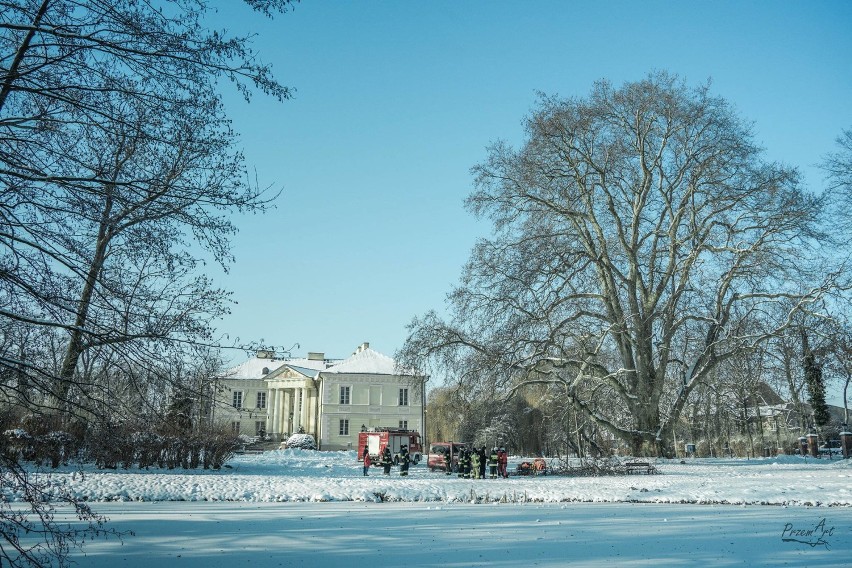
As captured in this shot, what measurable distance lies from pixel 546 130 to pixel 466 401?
1332 cm

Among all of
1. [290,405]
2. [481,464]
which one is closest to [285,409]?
[290,405]

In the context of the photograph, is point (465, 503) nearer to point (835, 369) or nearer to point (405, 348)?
point (405, 348)

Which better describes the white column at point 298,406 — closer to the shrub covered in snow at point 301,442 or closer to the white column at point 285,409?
the white column at point 285,409

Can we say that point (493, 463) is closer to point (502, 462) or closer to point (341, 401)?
point (502, 462)

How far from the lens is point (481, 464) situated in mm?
26703

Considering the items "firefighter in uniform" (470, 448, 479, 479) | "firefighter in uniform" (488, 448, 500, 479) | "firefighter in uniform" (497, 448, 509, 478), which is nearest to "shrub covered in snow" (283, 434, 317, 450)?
"firefighter in uniform" (497, 448, 509, 478)

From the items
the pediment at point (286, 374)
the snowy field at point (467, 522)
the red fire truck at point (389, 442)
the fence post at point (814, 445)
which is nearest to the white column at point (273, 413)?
the pediment at point (286, 374)

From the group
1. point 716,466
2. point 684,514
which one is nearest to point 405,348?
point 716,466

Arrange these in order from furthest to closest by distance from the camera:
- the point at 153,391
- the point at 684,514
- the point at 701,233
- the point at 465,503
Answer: the point at 701,233, the point at 465,503, the point at 684,514, the point at 153,391

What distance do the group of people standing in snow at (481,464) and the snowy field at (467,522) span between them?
4690 millimetres

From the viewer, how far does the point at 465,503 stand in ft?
56.2

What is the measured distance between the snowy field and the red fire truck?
17.7 meters

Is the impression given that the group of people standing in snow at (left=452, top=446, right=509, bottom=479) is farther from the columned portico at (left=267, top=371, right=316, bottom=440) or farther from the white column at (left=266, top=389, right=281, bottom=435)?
the white column at (left=266, top=389, right=281, bottom=435)

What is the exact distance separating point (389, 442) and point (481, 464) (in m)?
14.5
